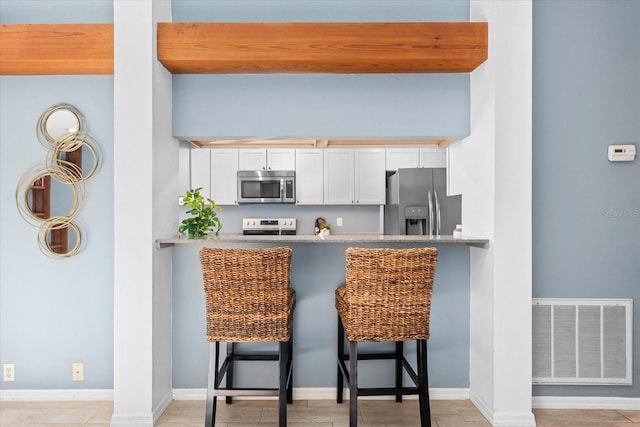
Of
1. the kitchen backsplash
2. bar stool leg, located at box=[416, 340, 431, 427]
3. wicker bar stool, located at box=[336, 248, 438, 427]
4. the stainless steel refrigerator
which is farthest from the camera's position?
the kitchen backsplash

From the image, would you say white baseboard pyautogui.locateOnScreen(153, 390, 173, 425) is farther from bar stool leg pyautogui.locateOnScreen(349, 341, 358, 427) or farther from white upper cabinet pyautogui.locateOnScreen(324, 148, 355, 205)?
white upper cabinet pyautogui.locateOnScreen(324, 148, 355, 205)

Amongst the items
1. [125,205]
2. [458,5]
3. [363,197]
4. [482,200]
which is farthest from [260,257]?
[363,197]

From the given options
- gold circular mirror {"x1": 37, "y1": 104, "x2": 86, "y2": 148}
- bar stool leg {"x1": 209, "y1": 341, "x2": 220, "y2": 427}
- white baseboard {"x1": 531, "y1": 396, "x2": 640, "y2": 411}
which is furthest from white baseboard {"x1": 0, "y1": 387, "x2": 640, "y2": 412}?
gold circular mirror {"x1": 37, "y1": 104, "x2": 86, "y2": 148}

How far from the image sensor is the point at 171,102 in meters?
2.62

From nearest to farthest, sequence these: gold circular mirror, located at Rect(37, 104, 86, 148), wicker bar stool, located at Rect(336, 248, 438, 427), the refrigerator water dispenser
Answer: wicker bar stool, located at Rect(336, 248, 438, 427)
gold circular mirror, located at Rect(37, 104, 86, 148)
the refrigerator water dispenser

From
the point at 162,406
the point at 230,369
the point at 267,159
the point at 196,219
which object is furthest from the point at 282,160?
the point at 162,406

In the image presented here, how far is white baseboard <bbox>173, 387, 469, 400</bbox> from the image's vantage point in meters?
2.67

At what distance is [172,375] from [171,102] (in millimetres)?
1801

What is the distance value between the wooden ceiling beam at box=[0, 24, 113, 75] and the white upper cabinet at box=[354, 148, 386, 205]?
305 centimetres

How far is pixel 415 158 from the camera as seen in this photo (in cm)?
479

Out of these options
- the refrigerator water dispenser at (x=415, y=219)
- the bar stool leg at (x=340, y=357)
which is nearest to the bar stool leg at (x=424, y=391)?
the bar stool leg at (x=340, y=357)

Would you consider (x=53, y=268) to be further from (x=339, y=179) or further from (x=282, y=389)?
(x=339, y=179)

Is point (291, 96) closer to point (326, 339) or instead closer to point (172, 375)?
point (326, 339)

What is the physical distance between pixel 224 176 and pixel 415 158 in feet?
7.53
